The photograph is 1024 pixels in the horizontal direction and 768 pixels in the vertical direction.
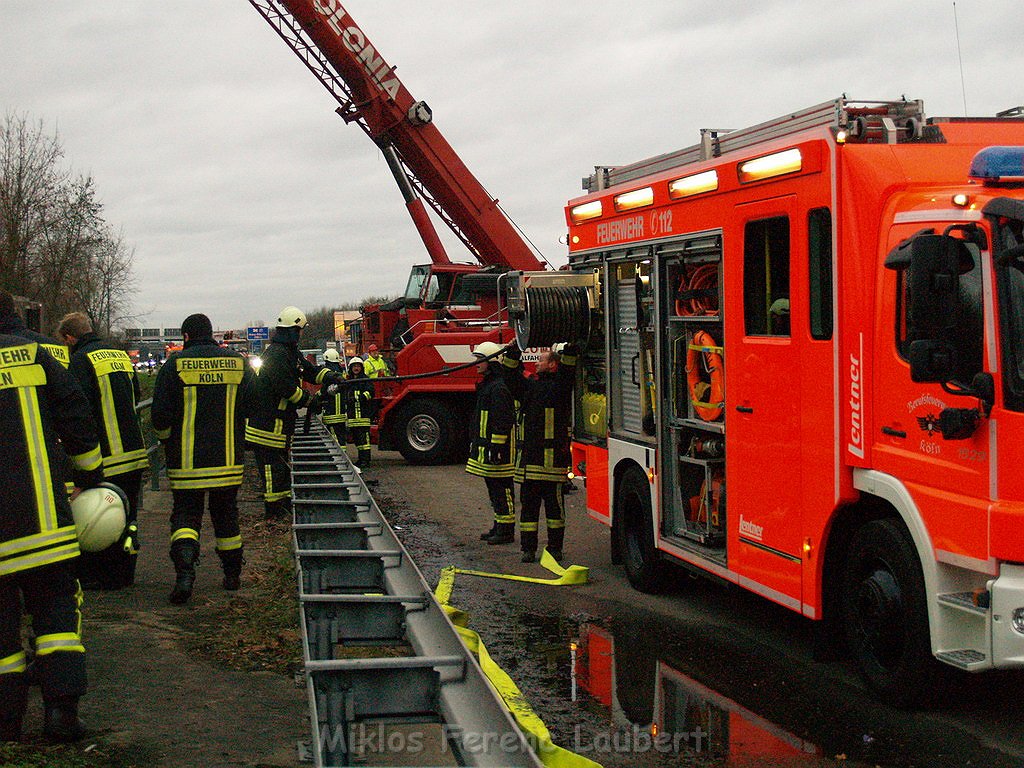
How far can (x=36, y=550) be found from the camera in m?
4.82

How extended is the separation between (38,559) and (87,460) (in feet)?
2.07

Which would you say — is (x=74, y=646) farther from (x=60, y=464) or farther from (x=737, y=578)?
(x=737, y=578)

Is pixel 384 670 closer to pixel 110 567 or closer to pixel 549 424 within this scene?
pixel 110 567

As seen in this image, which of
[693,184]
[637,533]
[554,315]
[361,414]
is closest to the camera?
[693,184]

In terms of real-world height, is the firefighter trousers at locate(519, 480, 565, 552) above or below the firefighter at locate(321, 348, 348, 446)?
below

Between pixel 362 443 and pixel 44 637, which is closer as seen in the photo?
pixel 44 637

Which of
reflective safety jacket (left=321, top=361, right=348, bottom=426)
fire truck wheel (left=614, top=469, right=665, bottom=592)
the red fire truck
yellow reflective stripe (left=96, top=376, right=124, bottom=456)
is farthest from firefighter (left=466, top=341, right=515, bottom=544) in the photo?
reflective safety jacket (left=321, top=361, right=348, bottom=426)

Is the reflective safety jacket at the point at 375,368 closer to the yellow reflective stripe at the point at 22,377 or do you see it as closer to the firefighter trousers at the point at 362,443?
the firefighter trousers at the point at 362,443

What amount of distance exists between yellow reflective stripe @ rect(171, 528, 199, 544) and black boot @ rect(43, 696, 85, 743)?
10.1 feet

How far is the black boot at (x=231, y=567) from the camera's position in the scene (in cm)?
827

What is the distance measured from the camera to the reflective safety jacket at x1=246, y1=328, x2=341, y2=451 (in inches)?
435

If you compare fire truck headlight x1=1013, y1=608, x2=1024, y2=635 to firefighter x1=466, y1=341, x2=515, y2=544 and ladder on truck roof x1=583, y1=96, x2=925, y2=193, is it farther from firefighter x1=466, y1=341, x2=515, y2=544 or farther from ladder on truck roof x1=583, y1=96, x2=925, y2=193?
firefighter x1=466, y1=341, x2=515, y2=544

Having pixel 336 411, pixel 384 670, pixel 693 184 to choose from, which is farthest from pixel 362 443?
pixel 384 670

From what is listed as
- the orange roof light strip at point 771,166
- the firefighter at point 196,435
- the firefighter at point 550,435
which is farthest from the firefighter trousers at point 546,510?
the orange roof light strip at point 771,166
